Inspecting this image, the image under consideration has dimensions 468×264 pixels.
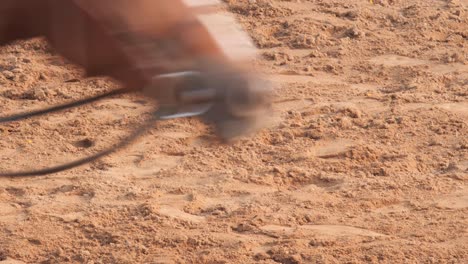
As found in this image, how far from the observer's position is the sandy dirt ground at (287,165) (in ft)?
12.5

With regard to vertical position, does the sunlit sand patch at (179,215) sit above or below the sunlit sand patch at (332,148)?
below

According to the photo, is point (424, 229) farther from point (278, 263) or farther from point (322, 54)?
point (322, 54)

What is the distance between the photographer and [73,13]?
1529mm

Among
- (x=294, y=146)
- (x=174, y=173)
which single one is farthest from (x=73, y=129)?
(x=294, y=146)

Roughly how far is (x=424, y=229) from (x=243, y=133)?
2505 mm

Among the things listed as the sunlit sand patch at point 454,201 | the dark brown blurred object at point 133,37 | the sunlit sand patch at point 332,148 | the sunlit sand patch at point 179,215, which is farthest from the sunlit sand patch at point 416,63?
the dark brown blurred object at point 133,37

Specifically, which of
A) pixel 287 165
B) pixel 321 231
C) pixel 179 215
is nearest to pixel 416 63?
pixel 287 165

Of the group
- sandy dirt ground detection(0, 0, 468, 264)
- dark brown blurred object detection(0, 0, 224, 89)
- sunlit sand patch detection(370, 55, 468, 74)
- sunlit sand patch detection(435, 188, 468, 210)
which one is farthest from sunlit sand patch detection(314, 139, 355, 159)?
dark brown blurred object detection(0, 0, 224, 89)

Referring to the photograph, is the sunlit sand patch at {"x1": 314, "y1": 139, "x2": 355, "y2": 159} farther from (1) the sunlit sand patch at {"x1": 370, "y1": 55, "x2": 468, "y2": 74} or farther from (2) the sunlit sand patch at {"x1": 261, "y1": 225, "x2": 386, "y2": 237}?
(1) the sunlit sand patch at {"x1": 370, "y1": 55, "x2": 468, "y2": 74}

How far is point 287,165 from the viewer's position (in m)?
4.42

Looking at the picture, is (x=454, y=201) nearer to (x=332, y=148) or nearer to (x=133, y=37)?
(x=332, y=148)

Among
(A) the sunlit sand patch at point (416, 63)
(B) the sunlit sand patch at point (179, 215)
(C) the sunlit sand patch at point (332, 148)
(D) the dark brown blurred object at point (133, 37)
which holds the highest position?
(D) the dark brown blurred object at point (133, 37)

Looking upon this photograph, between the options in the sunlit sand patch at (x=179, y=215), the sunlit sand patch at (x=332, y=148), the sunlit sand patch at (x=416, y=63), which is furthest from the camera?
the sunlit sand patch at (x=416, y=63)

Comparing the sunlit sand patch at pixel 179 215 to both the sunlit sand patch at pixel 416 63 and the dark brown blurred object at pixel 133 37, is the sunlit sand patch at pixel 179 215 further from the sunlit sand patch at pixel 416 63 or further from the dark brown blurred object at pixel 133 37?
the dark brown blurred object at pixel 133 37
